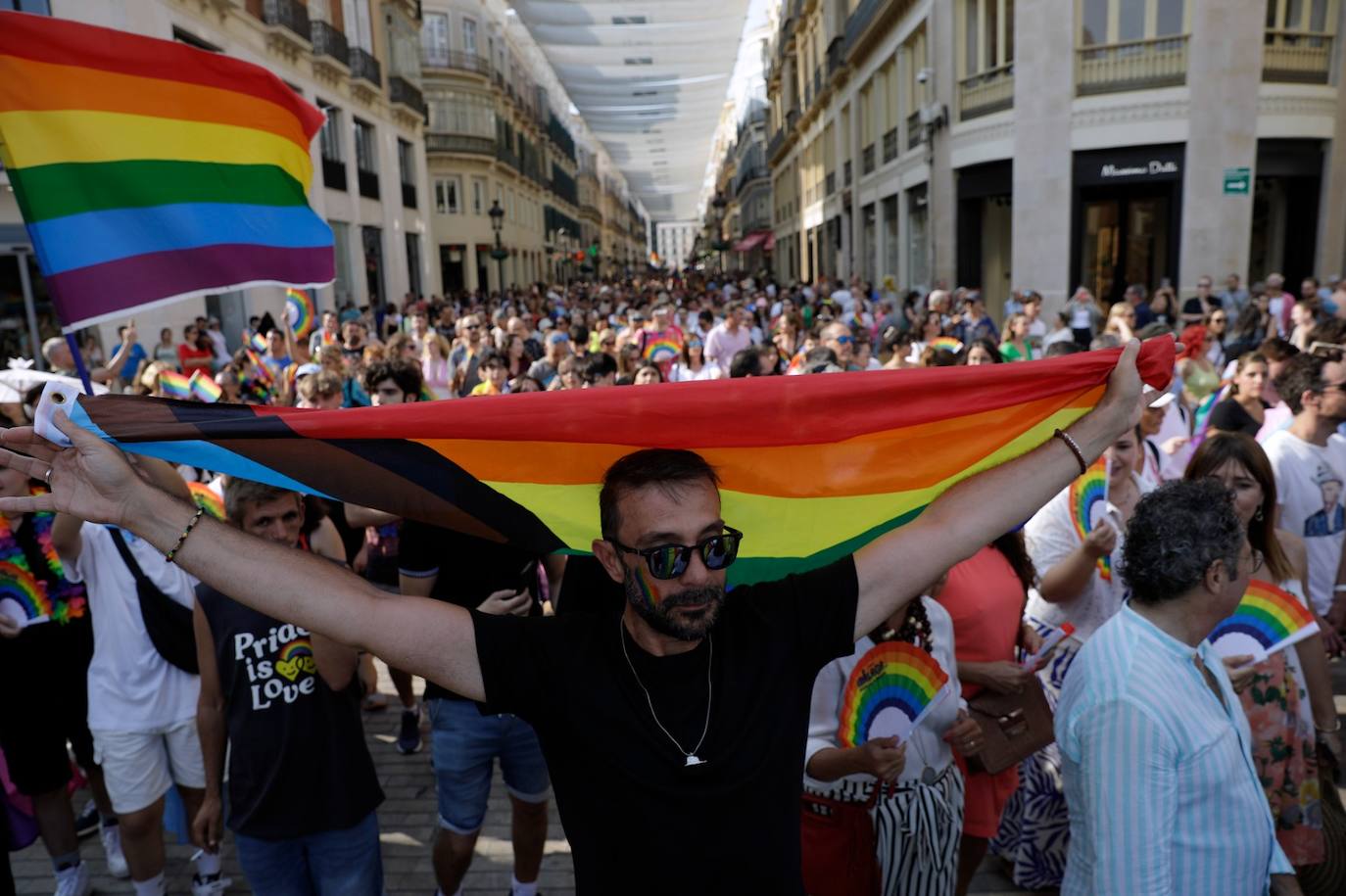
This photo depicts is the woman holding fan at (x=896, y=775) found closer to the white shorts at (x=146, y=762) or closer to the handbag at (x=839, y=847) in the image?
the handbag at (x=839, y=847)

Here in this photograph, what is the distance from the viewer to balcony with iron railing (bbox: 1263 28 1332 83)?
1730cm

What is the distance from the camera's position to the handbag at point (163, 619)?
11.8ft

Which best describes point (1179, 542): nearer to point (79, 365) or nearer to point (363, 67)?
point (79, 365)

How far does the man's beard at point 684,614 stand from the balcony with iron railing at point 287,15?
23223 mm

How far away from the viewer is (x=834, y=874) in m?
2.94

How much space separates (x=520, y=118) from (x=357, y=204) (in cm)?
3119

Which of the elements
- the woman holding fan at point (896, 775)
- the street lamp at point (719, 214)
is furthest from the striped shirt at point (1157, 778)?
the street lamp at point (719, 214)

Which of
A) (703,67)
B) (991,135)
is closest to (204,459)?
(991,135)

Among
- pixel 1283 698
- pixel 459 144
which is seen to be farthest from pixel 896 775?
pixel 459 144

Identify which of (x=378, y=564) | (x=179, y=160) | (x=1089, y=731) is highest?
(x=179, y=160)

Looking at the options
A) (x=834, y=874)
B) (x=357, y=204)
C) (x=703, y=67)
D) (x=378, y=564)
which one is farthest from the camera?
(x=703, y=67)

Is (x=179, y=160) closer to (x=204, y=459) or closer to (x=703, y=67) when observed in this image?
(x=204, y=459)

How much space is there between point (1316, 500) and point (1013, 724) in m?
2.15

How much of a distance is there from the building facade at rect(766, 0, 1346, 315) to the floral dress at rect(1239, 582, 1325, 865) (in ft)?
54.2
